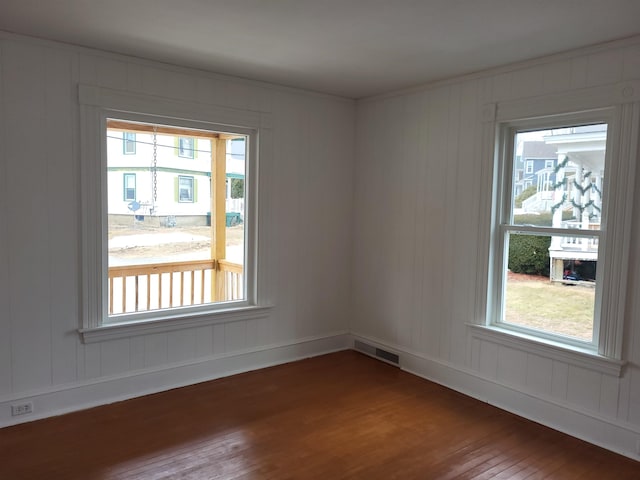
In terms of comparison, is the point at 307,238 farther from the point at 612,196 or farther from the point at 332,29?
the point at 612,196

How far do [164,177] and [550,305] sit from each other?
314 centimetres

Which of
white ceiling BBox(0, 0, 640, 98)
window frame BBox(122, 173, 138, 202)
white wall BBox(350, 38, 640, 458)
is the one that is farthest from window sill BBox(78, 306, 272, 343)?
white ceiling BBox(0, 0, 640, 98)

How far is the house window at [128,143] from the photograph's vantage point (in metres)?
3.68

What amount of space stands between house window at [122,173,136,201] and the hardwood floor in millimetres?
1557

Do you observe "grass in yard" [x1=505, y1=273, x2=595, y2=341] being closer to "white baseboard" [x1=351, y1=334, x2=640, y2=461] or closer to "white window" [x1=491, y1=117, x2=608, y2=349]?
"white window" [x1=491, y1=117, x2=608, y2=349]

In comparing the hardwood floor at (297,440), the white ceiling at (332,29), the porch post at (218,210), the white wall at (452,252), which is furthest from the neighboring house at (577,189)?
the porch post at (218,210)

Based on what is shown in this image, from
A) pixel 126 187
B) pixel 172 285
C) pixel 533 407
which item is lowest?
pixel 533 407

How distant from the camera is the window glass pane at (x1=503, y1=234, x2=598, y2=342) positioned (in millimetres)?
3271

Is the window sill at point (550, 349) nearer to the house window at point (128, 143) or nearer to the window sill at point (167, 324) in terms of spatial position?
the window sill at point (167, 324)

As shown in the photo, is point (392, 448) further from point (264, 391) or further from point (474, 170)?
point (474, 170)

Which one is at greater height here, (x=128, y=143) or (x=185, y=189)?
(x=128, y=143)

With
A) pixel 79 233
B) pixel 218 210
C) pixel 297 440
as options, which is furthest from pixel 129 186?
pixel 297 440

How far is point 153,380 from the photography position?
3785 mm

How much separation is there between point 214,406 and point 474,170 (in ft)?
8.87
